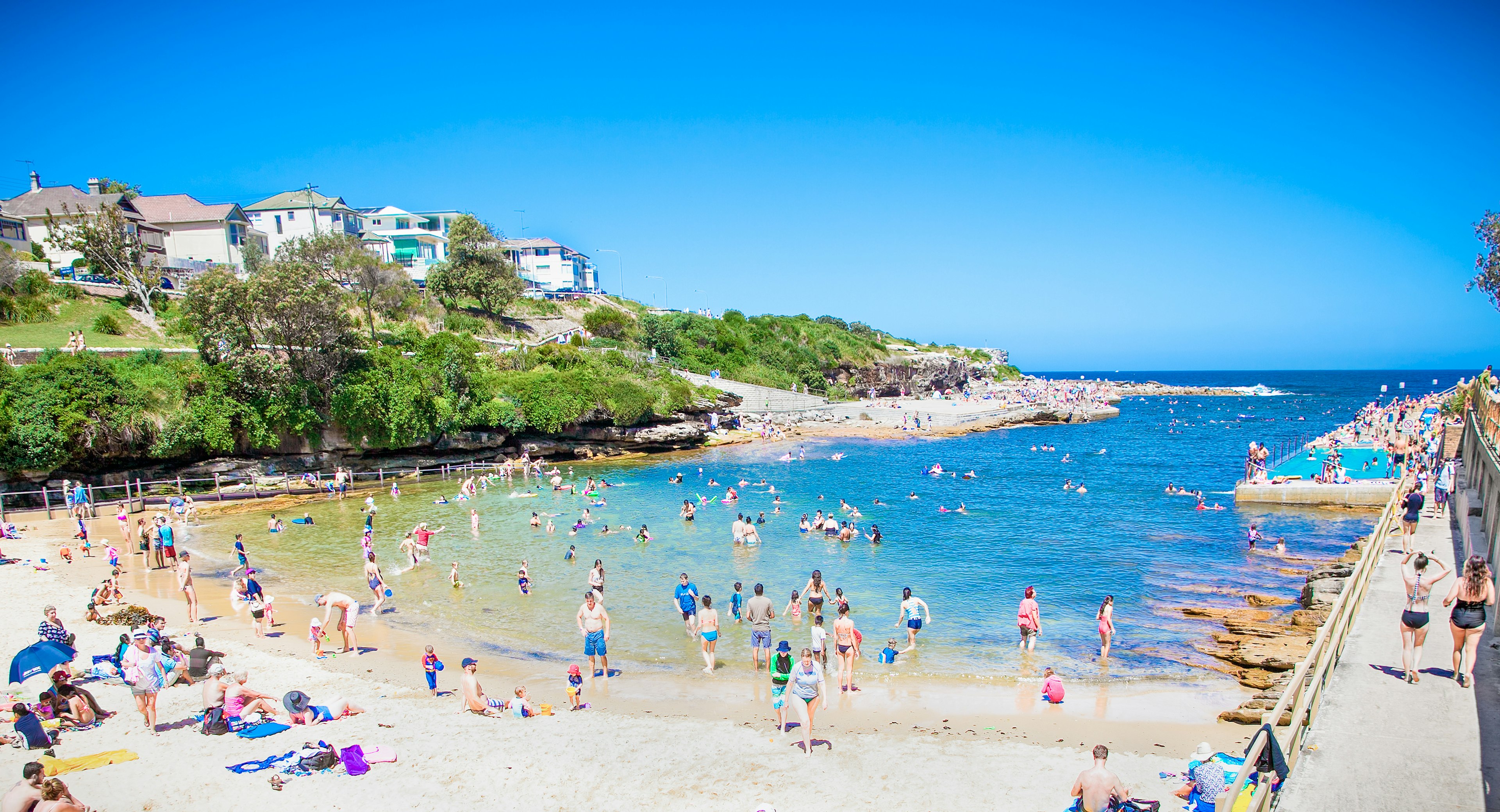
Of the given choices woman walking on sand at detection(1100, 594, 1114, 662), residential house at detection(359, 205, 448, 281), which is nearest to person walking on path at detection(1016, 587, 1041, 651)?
woman walking on sand at detection(1100, 594, 1114, 662)

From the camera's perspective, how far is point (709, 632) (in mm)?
12789

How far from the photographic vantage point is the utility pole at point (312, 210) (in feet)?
190

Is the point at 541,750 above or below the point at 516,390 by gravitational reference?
below

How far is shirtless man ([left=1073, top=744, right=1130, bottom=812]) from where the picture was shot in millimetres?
7059

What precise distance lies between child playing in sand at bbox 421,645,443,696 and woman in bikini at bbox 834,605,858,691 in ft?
20.9

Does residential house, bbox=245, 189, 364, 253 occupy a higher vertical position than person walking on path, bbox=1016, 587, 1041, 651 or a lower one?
higher

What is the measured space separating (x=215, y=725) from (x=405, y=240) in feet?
215

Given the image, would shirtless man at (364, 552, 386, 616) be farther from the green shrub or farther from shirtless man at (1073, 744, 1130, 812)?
the green shrub

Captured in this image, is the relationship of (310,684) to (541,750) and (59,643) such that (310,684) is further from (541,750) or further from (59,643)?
(541,750)

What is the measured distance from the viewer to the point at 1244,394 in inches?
4919

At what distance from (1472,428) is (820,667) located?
2642 centimetres

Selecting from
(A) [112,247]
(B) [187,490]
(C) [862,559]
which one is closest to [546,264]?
(A) [112,247]

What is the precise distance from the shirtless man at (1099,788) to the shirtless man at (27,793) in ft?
32.9

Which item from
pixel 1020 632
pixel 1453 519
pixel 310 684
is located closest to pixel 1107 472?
pixel 1453 519
